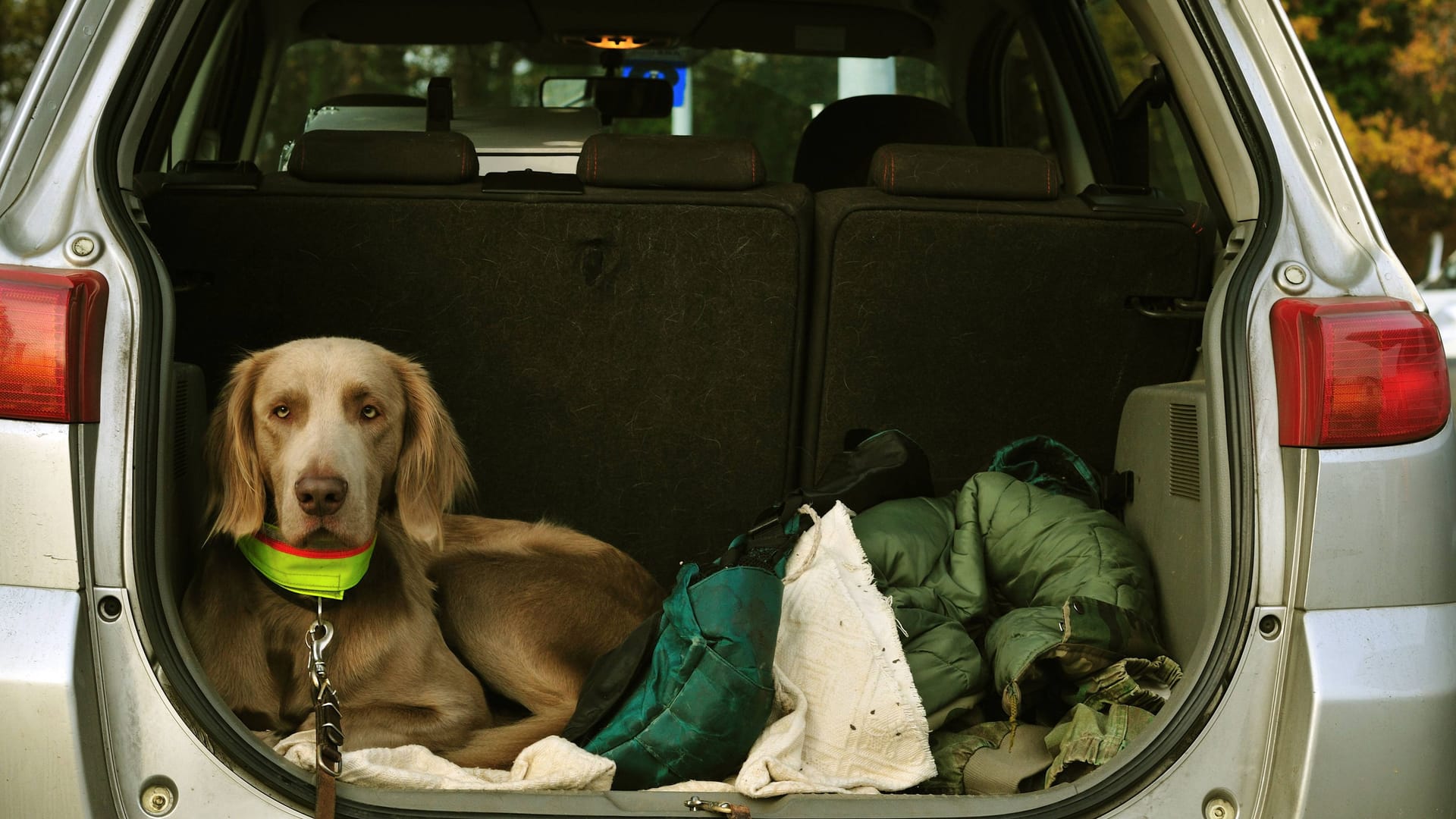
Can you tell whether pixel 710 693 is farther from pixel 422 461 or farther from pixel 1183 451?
pixel 1183 451

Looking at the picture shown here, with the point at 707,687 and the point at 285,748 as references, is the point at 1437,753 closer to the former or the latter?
the point at 707,687

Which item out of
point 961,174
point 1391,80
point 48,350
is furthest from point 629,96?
point 1391,80

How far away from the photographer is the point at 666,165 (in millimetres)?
2994

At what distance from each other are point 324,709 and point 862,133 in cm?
276

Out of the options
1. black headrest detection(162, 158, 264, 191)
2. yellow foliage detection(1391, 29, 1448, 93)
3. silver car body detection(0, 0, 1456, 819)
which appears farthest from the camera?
yellow foliage detection(1391, 29, 1448, 93)

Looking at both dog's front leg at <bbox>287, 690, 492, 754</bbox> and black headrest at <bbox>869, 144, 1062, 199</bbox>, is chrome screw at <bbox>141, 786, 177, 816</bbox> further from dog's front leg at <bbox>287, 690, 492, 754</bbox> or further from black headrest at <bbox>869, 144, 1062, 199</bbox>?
black headrest at <bbox>869, 144, 1062, 199</bbox>

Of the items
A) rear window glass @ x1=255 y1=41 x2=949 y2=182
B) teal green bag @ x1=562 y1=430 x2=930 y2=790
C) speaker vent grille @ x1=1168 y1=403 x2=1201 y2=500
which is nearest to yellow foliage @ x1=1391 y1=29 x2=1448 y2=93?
rear window glass @ x1=255 y1=41 x2=949 y2=182

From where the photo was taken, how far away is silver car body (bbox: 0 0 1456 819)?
1.87 meters

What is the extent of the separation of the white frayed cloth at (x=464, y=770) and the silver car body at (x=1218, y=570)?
15 centimetres

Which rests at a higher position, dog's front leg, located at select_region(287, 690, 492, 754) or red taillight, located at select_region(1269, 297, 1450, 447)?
red taillight, located at select_region(1269, 297, 1450, 447)

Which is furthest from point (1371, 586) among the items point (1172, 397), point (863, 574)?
point (863, 574)

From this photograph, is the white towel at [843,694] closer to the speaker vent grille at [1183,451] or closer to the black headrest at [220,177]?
the speaker vent grille at [1183,451]

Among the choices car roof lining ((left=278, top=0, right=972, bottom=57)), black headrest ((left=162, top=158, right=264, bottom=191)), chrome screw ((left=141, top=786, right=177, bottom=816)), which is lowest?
chrome screw ((left=141, top=786, right=177, bottom=816))

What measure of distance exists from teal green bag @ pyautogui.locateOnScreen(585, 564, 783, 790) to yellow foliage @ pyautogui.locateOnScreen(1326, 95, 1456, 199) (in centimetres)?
1373
